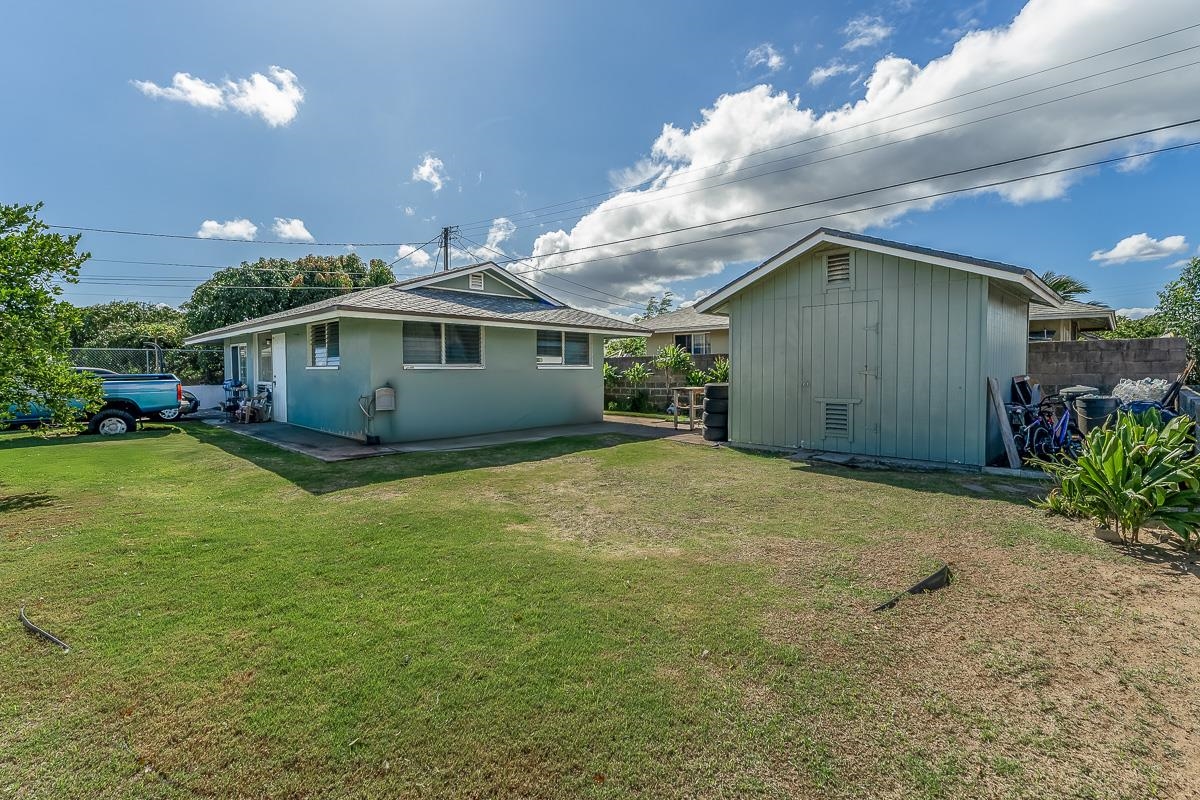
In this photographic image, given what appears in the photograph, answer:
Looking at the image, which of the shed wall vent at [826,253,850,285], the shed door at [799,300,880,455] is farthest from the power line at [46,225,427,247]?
the shed door at [799,300,880,455]

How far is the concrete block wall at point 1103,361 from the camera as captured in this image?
1030cm

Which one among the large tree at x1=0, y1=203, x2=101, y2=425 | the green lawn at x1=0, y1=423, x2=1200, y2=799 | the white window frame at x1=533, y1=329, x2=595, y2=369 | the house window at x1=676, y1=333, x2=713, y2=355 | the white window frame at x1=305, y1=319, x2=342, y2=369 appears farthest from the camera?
the house window at x1=676, y1=333, x2=713, y2=355

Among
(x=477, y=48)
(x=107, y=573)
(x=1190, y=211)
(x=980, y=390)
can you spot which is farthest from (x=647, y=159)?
(x=107, y=573)

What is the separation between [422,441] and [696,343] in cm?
1603

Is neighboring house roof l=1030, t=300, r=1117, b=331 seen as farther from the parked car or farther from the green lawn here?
the parked car

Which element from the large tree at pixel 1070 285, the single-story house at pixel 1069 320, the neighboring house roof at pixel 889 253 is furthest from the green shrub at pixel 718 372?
the large tree at pixel 1070 285

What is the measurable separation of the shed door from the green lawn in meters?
3.32

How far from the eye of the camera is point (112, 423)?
11.8 metres

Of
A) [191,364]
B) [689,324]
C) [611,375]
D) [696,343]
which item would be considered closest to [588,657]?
[611,375]

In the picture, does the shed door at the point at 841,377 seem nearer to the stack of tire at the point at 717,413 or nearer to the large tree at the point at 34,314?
the stack of tire at the point at 717,413

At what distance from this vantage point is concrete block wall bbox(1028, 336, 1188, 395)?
33.8ft

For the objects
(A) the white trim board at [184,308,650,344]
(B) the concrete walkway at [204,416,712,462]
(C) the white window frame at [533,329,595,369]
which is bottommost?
(B) the concrete walkway at [204,416,712,462]

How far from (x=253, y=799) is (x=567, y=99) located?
16384mm

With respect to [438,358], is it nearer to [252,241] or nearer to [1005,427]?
[1005,427]
